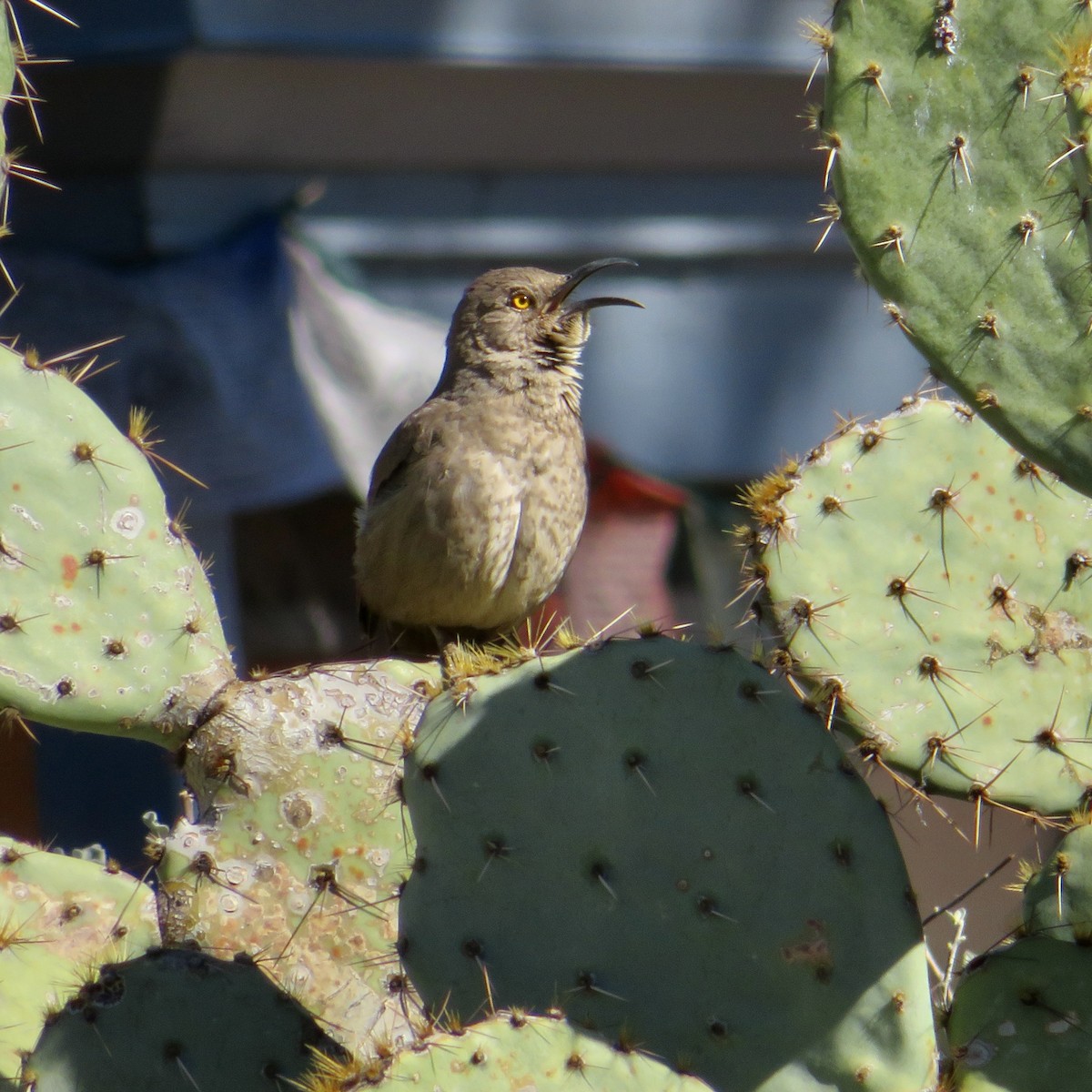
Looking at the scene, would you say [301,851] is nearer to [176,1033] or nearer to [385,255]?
[176,1033]

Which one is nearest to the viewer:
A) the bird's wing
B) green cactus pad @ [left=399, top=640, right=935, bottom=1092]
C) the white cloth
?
green cactus pad @ [left=399, top=640, right=935, bottom=1092]

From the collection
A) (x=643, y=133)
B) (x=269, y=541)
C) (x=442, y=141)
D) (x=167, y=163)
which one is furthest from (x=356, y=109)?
(x=269, y=541)

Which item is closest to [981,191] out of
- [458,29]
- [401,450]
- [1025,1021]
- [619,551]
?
[1025,1021]

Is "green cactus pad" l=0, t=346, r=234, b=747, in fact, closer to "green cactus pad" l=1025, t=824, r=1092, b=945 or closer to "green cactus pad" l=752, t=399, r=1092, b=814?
"green cactus pad" l=752, t=399, r=1092, b=814

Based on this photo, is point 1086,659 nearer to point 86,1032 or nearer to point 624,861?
point 624,861

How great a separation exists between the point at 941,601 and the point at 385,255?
414 centimetres

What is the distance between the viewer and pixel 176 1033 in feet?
7.12

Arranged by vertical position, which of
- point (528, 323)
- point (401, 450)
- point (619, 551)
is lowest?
point (619, 551)

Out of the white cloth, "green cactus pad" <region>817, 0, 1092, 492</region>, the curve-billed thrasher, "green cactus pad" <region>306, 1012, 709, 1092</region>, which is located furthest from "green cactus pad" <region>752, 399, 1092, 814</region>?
the white cloth

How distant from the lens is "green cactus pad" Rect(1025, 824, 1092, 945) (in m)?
2.11

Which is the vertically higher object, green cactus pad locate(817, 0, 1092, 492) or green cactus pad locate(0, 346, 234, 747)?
green cactus pad locate(817, 0, 1092, 492)

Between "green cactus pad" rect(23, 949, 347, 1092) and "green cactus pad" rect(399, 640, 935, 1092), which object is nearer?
"green cactus pad" rect(399, 640, 935, 1092)

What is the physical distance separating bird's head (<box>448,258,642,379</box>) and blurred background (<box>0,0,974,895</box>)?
1599 millimetres

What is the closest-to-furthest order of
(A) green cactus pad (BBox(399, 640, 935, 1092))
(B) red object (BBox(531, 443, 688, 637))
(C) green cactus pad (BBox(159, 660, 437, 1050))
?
(A) green cactus pad (BBox(399, 640, 935, 1092)), (C) green cactus pad (BBox(159, 660, 437, 1050)), (B) red object (BBox(531, 443, 688, 637))
